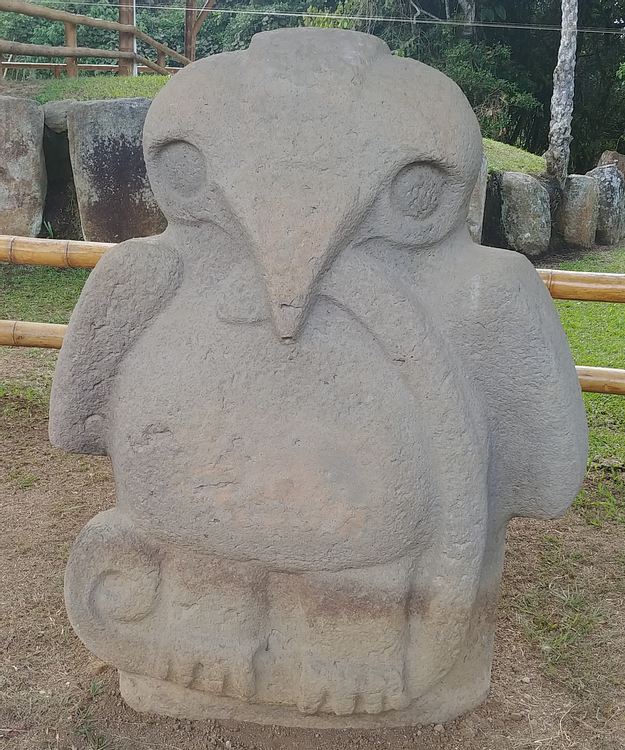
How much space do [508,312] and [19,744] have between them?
1.19 metres

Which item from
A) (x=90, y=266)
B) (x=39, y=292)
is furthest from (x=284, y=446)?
(x=39, y=292)

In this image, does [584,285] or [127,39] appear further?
[127,39]

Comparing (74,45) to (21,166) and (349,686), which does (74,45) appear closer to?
(21,166)

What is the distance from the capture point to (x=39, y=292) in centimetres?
454

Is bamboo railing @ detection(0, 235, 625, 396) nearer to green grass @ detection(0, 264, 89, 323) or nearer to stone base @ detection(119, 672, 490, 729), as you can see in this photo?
green grass @ detection(0, 264, 89, 323)

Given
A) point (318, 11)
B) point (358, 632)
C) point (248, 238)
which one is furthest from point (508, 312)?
point (318, 11)

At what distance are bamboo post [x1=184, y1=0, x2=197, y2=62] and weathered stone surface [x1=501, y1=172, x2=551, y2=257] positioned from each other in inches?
118

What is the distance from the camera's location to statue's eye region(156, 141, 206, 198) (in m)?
1.30

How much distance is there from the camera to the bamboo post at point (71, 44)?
20.6ft

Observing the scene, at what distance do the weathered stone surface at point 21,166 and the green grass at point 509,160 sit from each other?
3.14 metres

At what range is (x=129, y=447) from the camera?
1.36 metres

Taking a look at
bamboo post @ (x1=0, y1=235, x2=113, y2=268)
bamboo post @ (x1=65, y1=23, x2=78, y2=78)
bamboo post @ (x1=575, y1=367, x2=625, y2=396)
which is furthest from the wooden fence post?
bamboo post @ (x1=575, y1=367, x2=625, y2=396)

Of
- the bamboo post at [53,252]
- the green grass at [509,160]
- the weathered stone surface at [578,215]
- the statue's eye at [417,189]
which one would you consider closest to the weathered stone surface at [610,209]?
the weathered stone surface at [578,215]

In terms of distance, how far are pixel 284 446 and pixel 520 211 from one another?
16.2 ft
